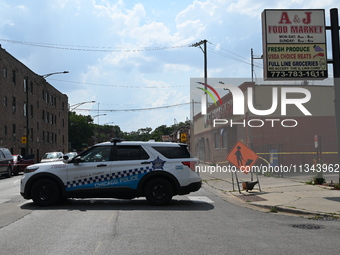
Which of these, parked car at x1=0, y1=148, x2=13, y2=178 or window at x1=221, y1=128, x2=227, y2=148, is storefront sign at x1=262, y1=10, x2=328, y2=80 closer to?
parked car at x1=0, y1=148, x2=13, y2=178

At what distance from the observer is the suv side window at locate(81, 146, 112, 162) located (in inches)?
463

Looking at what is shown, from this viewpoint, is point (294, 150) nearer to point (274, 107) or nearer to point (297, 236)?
point (274, 107)

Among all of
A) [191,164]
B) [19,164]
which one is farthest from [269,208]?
[19,164]

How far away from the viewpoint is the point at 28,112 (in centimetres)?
4234

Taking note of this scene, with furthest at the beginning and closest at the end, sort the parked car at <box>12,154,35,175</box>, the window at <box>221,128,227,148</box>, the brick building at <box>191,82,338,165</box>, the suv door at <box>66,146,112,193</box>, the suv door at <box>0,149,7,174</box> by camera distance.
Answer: the window at <box>221,128,227,148</box>, the parked car at <box>12,154,35,175</box>, the brick building at <box>191,82,338,165</box>, the suv door at <box>0,149,7,174</box>, the suv door at <box>66,146,112,193</box>

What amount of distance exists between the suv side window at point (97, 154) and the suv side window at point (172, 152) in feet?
4.46

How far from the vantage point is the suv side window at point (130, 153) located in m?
11.8

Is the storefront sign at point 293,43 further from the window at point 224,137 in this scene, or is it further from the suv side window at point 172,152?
the window at point 224,137

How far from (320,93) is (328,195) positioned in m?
18.8

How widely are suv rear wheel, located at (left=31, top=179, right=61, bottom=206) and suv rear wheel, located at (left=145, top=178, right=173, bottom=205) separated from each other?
8.31 ft

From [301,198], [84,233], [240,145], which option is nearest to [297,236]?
[84,233]

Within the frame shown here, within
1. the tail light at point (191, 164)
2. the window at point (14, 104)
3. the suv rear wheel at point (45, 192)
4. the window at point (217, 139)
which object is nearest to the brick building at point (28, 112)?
the window at point (14, 104)

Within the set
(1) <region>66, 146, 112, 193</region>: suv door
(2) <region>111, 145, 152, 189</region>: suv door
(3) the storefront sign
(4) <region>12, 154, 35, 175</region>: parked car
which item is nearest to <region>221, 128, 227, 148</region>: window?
(4) <region>12, 154, 35, 175</region>: parked car

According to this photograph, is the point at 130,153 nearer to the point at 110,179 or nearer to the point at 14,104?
the point at 110,179
